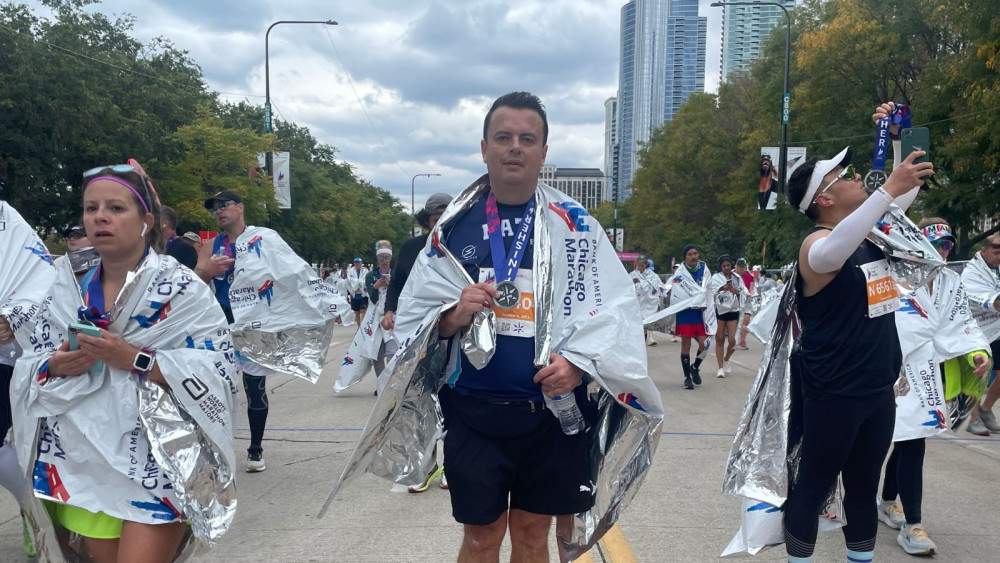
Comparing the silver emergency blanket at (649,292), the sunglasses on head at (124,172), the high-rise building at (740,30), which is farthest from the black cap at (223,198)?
the high-rise building at (740,30)

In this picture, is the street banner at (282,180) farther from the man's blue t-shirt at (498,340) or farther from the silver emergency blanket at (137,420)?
the man's blue t-shirt at (498,340)

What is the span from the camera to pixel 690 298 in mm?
11430

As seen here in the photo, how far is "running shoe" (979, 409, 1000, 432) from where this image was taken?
801 centimetres

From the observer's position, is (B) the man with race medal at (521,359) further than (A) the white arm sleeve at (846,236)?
No

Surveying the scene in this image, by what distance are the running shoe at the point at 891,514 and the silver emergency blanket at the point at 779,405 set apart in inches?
65.1

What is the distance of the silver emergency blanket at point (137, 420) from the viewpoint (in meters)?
2.76

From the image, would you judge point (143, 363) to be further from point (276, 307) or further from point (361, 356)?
point (361, 356)

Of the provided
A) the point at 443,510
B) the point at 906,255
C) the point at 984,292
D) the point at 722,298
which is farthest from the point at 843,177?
the point at 722,298

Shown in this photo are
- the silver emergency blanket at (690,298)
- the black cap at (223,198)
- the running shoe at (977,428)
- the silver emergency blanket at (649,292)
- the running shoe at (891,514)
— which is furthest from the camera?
the silver emergency blanket at (649,292)

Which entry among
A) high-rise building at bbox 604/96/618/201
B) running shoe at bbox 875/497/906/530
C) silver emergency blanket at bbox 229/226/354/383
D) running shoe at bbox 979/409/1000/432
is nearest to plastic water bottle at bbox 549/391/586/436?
running shoe at bbox 875/497/906/530

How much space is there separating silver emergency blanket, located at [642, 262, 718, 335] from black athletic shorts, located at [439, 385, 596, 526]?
852 centimetres

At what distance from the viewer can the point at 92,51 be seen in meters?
27.1

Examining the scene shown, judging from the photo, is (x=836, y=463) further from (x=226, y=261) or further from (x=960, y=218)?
(x=960, y=218)

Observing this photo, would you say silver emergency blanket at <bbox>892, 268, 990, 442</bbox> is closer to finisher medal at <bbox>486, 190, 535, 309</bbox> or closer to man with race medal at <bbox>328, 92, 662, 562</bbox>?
man with race medal at <bbox>328, 92, 662, 562</bbox>
